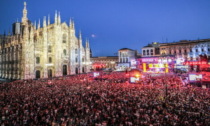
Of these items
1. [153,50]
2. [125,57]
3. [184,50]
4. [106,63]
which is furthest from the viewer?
[106,63]

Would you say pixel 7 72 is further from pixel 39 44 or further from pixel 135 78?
pixel 135 78

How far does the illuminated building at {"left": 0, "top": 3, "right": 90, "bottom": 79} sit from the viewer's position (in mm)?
34719

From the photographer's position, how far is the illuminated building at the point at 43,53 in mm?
34719

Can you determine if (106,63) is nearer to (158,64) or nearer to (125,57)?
(125,57)

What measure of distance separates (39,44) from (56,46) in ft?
15.7

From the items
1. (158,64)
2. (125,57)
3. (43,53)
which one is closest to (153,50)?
(125,57)

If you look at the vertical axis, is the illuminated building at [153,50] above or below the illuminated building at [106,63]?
above

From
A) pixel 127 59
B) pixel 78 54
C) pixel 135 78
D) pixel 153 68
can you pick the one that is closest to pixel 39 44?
pixel 78 54

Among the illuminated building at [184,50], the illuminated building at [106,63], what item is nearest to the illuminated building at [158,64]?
the illuminated building at [184,50]

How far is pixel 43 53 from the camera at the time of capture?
38.3m

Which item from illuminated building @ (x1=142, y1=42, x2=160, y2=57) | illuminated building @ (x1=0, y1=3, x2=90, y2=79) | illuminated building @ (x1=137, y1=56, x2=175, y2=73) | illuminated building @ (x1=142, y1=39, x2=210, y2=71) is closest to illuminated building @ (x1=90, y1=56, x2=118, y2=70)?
illuminated building @ (x1=142, y1=42, x2=160, y2=57)

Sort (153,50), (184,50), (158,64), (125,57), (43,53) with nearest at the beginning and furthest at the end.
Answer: (43,53) < (158,64) < (184,50) < (153,50) < (125,57)

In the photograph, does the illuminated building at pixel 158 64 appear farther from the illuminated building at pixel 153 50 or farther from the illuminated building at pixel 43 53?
the illuminated building at pixel 43 53

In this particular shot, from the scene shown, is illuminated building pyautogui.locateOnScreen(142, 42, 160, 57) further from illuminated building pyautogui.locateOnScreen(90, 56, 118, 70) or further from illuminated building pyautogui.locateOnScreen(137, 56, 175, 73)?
illuminated building pyautogui.locateOnScreen(90, 56, 118, 70)
